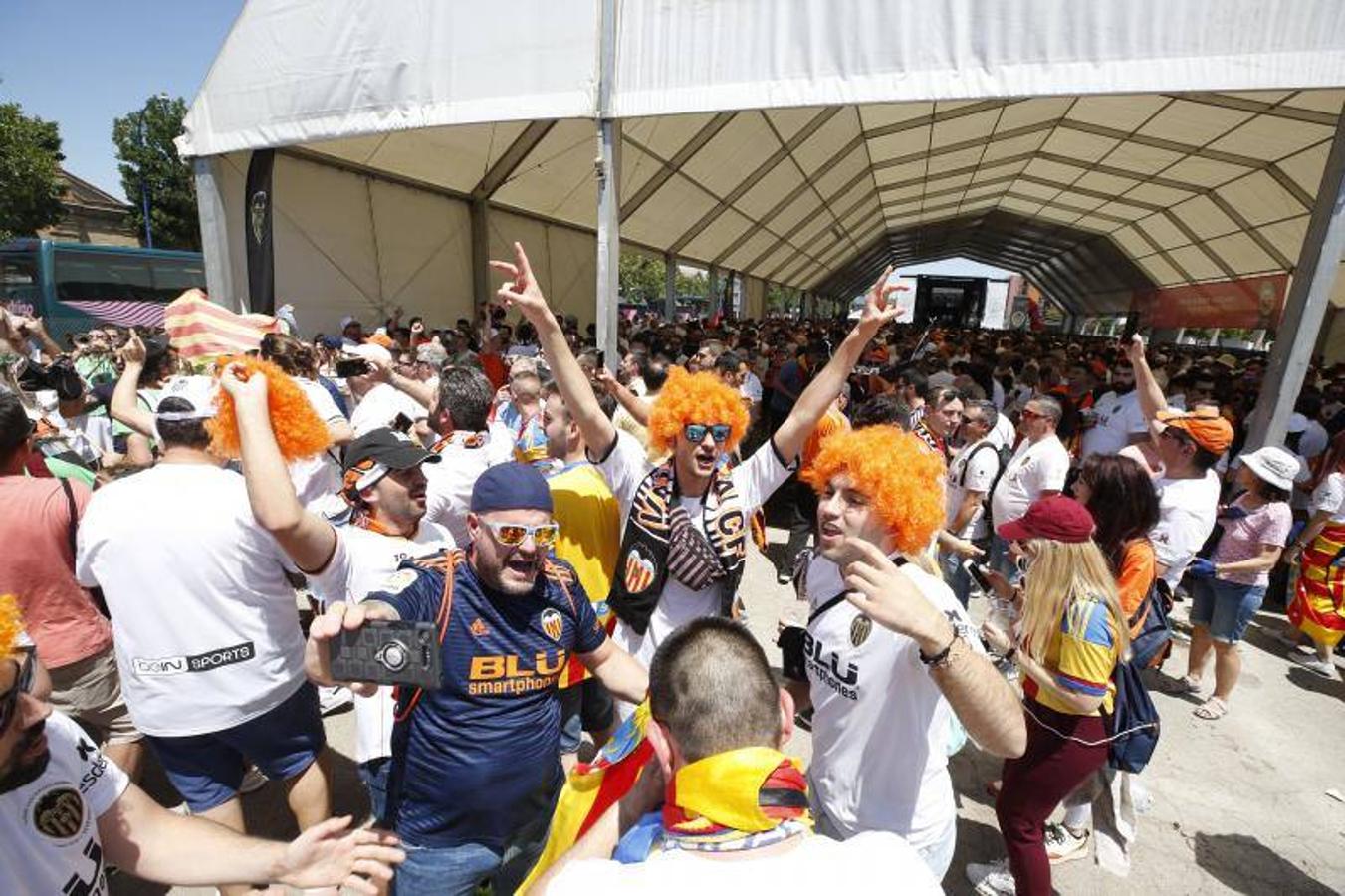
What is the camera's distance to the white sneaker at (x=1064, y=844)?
2.84 meters

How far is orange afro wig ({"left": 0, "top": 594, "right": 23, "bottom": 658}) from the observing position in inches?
42.5

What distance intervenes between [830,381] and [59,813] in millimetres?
2566

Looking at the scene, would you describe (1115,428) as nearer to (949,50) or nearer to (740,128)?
(949,50)

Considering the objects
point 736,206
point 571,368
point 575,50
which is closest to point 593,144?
point 736,206

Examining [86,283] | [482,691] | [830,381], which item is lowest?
[482,691]

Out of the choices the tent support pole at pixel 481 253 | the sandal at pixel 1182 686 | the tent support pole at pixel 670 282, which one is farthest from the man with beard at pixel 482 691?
the tent support pole at pixel 670 282

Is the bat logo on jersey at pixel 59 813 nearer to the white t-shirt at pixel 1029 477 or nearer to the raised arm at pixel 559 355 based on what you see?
the raised arm at pixel 559 355

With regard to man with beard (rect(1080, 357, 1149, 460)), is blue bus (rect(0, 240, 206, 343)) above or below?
above

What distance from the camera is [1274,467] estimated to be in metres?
3.89

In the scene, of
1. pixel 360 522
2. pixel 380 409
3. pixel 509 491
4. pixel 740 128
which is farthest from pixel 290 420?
pixel 740 128

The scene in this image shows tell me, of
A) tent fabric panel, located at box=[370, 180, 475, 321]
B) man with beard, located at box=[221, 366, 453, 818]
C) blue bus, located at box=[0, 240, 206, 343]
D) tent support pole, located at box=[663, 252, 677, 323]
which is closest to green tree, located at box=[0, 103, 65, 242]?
blue bus, located at box=[0, 240, 206, 343]

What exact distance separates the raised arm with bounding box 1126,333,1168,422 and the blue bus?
18111 mm

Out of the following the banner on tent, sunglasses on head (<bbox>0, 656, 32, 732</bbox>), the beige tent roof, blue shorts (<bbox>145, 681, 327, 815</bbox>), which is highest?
the beige tent roof

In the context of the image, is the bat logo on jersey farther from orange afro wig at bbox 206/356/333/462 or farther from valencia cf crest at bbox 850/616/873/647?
valencia cf crest at bbox 850/616/873/647
